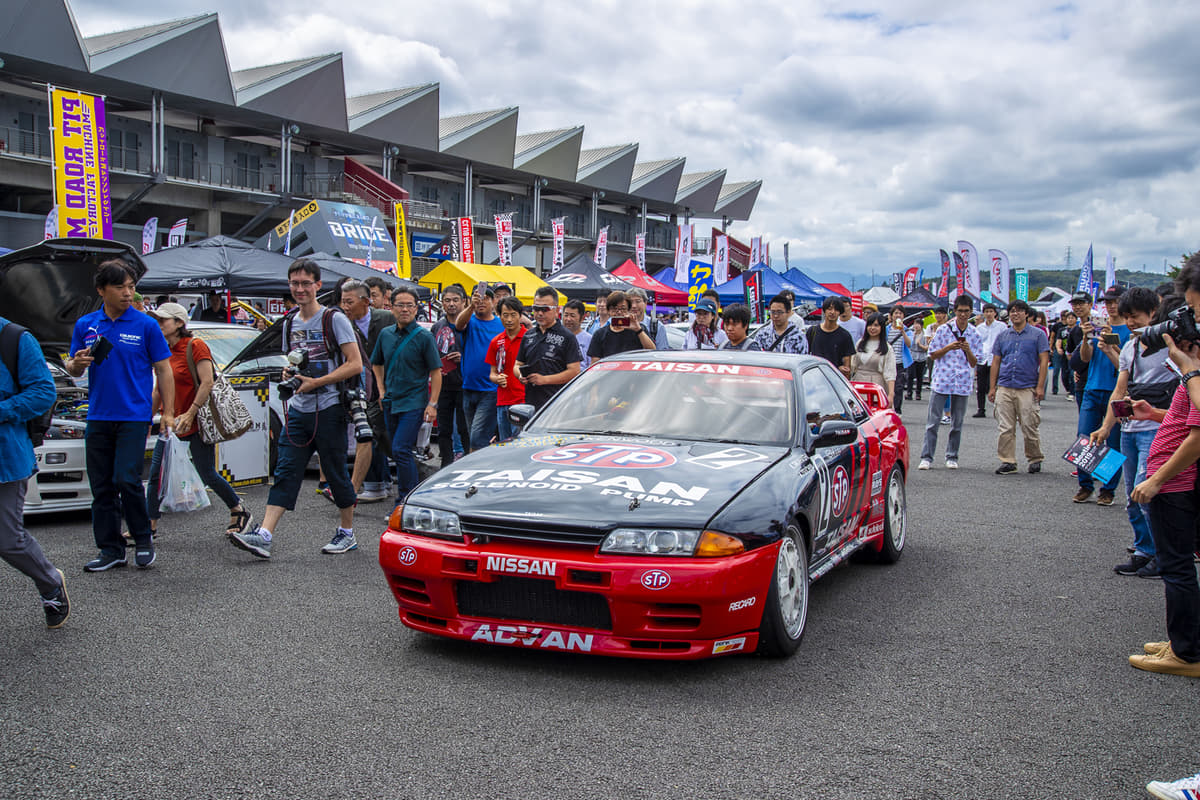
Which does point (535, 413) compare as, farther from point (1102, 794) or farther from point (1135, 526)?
point (1135, 526)

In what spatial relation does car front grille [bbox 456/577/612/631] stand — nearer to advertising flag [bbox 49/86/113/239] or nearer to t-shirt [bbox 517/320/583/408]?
t-shirt [bbox 517/320/583/408]

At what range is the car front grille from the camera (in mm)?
3824

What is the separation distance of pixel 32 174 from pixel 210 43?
935 centimetres

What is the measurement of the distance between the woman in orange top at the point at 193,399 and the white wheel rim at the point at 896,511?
13.6 feet

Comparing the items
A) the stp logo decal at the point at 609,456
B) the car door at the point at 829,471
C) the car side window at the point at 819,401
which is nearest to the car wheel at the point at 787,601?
the car door at the point at 829,471

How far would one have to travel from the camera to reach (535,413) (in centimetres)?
547

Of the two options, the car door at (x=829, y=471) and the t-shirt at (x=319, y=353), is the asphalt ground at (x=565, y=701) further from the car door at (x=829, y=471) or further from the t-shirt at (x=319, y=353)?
the t-shirt at (x=319, y=353)

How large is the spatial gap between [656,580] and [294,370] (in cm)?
322

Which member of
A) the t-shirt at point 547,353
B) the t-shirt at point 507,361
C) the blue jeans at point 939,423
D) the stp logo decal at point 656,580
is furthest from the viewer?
the blue jeans at point 939,423

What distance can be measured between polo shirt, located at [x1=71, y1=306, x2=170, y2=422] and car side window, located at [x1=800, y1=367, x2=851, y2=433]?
3.76m

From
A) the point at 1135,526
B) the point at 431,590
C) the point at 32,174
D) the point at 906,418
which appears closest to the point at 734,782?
the point at 431,590

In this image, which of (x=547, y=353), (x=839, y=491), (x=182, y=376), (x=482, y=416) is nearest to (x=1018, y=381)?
(x=547, y=353)

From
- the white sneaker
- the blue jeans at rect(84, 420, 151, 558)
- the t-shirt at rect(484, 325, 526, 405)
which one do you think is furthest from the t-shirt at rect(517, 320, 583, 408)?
the white sneaker

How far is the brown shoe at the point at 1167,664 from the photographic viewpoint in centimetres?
408
